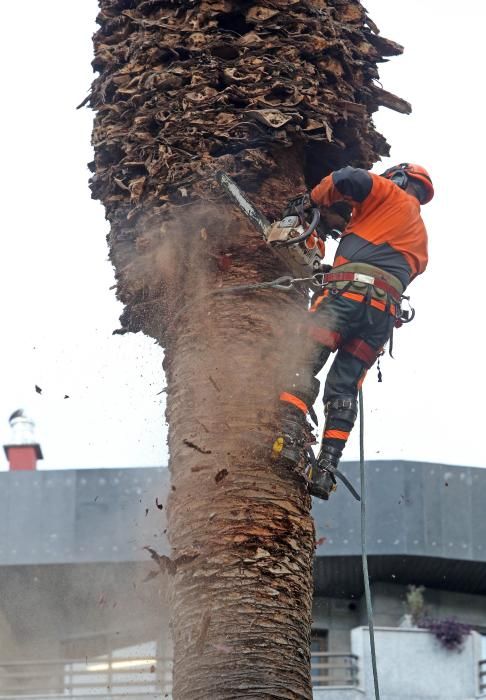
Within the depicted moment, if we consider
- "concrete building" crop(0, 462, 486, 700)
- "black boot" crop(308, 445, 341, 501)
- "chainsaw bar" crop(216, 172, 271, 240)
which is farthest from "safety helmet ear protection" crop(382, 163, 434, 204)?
"concrete building" crop(0, 462, 486, 700)

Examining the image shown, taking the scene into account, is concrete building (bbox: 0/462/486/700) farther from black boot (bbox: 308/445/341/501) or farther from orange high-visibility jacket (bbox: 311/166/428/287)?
black boot (bbox: 308/445/341/501)

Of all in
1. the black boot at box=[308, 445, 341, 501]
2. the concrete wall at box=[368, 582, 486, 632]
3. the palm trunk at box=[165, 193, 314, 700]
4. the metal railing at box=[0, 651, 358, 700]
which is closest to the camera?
the palm trunk at box=[165, 193, 314, 700]

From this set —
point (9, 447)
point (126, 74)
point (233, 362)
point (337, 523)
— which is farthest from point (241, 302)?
point (9, 447)

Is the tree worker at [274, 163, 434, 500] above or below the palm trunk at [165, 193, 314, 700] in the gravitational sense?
above

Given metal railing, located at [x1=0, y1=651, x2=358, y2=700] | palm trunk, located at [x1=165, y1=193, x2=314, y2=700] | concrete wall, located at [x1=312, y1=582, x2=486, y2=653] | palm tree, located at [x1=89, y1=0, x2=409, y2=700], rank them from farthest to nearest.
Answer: concrete wall, located at [x1=312, y1=582, x2=486, y2=653] < metal railing, located at [x1=0, y1=651, x2=358, y2=700] < palm tree, located at [x1=89, y1=0, x2=409, y2=700] < palm trunk, located at [x1=165, y1=193, x2=314, y2=700]

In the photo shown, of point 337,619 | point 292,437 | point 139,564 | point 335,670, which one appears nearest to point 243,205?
point 292,437

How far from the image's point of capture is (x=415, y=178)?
360 inches

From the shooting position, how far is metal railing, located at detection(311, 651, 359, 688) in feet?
64.8

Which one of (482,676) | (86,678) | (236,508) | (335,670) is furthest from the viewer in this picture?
(335,670)

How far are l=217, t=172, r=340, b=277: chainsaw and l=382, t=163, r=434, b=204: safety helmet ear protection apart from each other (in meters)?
0.88

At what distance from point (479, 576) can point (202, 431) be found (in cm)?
1524

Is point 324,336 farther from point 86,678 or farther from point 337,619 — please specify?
point 337,619

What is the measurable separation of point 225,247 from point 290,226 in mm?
369

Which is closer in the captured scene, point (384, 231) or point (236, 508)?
point (236, 508)
